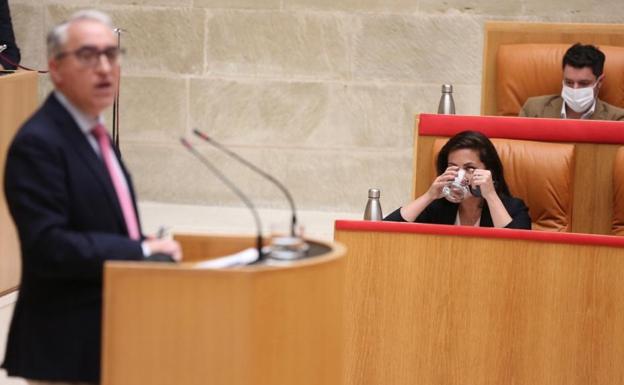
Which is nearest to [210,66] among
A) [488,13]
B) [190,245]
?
[488,13]

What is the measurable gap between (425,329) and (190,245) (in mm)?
1371

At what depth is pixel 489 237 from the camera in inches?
164

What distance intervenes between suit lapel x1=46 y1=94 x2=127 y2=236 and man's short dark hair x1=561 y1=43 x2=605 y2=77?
3.83m

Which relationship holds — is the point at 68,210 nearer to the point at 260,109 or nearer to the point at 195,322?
the point at 195,322

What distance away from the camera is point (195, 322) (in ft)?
9.05

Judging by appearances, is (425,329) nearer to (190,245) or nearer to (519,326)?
(519,326)

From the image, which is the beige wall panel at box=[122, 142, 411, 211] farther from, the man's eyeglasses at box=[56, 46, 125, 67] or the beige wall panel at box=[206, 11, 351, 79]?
the man's eyeglasses at box=[56, 46, 125, 67]

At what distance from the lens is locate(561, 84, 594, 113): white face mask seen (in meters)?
6.17

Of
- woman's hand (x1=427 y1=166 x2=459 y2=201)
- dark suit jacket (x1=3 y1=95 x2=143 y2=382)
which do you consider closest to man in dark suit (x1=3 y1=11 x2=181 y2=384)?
dark suit jacket (x1=3 y1=95 x2=143 y2=382)

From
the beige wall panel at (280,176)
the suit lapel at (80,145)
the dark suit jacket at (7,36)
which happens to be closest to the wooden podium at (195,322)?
the suit lapel at (80,145)

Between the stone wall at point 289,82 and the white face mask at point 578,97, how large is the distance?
1622 millimetres

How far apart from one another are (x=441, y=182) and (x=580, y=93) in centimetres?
175

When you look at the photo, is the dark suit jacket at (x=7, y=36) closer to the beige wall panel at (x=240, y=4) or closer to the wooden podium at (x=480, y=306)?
the beige wall panel at (x=240, y=4)

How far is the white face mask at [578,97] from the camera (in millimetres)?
6172
